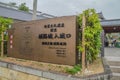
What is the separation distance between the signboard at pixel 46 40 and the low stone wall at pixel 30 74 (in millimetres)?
867

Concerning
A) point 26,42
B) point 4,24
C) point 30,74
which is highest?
point 4,24

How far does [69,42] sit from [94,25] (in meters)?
0.89

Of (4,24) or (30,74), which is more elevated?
(4,24)

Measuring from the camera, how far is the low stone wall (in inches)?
166

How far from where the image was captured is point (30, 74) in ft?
16.8

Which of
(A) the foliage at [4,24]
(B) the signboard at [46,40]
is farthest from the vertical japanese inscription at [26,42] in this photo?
(A) the foliage at [4,24]

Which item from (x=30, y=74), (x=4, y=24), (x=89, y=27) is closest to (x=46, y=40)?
(x=30, y=74)

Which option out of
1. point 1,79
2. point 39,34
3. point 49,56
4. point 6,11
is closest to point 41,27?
point 39,34

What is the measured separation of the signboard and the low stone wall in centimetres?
87

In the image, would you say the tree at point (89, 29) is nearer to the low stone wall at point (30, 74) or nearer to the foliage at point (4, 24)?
the low stone wall at point (30, 74)

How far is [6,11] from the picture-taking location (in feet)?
57.4

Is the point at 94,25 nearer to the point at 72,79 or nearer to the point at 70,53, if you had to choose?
the point at 70,53

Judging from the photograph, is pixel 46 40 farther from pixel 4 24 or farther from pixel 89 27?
pixel 4 24

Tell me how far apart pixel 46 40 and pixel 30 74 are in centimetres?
135
